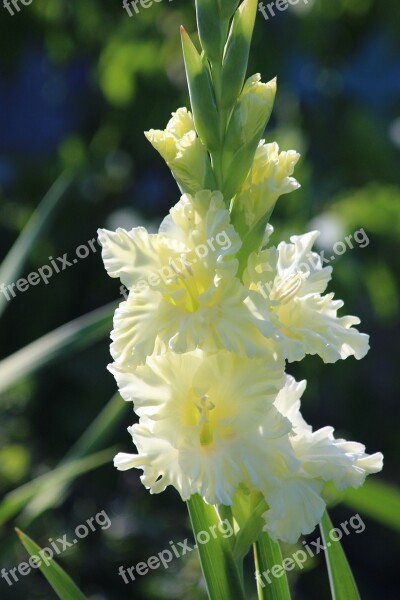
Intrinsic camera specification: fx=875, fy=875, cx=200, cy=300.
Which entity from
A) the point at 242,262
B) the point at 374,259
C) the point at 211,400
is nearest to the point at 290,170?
the point at 242,262

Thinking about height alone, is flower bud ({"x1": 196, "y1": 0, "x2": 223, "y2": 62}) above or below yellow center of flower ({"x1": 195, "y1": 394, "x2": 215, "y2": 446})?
above

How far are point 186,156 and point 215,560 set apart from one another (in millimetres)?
403

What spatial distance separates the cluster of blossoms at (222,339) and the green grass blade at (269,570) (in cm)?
10

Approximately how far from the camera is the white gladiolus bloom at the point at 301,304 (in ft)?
2.80

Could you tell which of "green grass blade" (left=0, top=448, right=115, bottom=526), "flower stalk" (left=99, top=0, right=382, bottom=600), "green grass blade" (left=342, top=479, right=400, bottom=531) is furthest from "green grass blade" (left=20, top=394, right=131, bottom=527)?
"flower stalk" (left=99, top=0, right=382, bottom=600)

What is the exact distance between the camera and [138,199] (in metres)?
2.39

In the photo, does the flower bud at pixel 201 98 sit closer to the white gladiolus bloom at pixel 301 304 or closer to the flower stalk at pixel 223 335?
the flower stalk at pixel 223 335

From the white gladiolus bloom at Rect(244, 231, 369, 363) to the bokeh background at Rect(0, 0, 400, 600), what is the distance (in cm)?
100

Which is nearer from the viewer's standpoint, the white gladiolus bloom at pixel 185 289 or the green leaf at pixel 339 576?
the white gladiolus bloom at pixel 185 289

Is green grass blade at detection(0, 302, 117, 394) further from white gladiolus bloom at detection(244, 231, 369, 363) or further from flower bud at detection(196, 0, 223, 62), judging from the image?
flower bud at detection(196, 0, 223, 62)

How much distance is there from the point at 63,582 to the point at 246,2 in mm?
645

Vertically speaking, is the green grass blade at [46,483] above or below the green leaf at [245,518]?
above

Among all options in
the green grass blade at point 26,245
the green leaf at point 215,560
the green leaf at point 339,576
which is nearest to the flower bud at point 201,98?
the green leaf at point 215,560

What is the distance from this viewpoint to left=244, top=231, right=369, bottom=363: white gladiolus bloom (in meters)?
0.85
